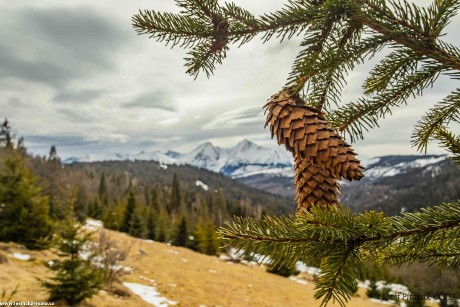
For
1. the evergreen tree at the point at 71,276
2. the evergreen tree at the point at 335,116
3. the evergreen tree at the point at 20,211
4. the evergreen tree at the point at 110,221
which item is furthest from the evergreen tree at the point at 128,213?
the evergreen tree at the point at 335,116

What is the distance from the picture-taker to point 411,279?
28578 mm

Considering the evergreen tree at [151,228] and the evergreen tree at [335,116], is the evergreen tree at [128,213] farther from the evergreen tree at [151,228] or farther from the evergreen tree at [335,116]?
the evergreen tree at [335,116]

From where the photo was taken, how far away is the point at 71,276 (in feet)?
33.9

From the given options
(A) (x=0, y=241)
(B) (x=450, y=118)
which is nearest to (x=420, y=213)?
(B) (x=450, y=118)

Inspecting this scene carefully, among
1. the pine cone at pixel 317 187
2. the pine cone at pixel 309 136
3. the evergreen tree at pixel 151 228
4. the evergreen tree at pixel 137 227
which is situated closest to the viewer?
the pine cone at pixel 309 136

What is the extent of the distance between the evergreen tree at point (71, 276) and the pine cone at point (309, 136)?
11.4 metres

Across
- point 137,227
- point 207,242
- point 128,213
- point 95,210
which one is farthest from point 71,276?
point 95,210

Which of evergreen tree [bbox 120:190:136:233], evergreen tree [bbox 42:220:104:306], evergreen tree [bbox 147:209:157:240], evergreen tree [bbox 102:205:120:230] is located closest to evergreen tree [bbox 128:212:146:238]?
evergreen tree [bbox 120:190:136:233]

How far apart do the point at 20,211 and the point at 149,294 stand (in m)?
8.46

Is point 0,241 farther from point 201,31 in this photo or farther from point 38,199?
point 201,31

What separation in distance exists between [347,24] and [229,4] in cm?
48

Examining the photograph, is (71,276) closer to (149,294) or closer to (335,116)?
(149,294)

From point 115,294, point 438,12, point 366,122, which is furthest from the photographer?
point 115,294

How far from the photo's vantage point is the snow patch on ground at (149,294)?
14.5 metres
